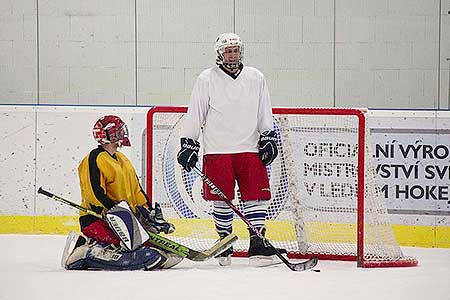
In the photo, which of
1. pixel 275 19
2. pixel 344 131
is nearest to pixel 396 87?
pixel 275 19

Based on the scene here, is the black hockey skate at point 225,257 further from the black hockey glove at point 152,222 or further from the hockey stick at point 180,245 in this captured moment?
the black hockey glove at point 152,222

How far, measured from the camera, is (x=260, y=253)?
716cm

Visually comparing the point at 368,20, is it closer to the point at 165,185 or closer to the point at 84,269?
the point at 165,185

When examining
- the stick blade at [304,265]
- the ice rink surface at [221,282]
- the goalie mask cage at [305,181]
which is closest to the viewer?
the ice rink surface at [221,282]

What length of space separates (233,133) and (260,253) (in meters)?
0.67

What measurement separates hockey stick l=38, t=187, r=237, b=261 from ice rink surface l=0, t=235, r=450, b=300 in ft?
0.23

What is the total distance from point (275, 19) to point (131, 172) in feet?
9.71

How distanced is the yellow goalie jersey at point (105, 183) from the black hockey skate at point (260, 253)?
0.64 m

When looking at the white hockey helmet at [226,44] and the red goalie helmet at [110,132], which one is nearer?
the red goalie helmet at [110,132]

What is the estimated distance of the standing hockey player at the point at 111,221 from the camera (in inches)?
269

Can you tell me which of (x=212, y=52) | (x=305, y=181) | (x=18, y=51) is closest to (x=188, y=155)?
(x=305, y=181)

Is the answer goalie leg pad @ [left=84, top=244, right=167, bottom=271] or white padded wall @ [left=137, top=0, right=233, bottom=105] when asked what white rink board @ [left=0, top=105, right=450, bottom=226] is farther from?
goalie leg pad @ [left=84, top=244, right=167, bottom=271]

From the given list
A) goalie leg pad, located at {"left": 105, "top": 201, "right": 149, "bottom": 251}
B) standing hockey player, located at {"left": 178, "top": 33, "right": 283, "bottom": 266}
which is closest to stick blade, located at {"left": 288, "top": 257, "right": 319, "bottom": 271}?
standing hockey player, located at {"left": 178, "top": 33, "right": 283, "bottom": 266}

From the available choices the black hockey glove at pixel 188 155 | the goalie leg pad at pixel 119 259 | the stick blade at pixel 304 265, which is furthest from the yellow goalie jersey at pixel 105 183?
the stick blade at pixel 304 265
